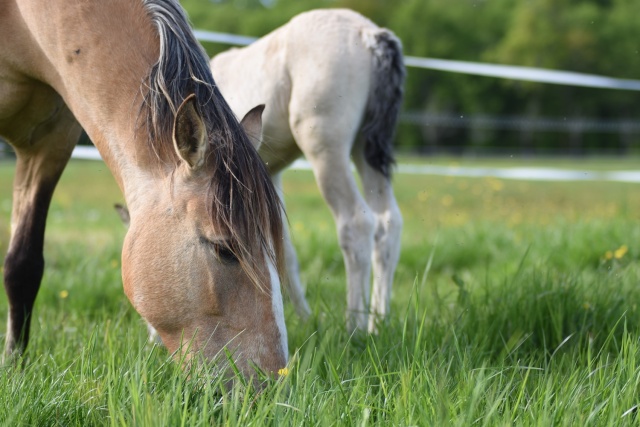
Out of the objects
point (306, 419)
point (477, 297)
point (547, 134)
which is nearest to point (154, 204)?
point (306, 419)

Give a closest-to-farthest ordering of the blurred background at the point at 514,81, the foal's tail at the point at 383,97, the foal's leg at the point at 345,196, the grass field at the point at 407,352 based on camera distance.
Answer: the grass field at the point at 407,352
the foal's leg at the point at 345,196
the foal's tail at the point at 383,97
the blurred background at the point at 514,81

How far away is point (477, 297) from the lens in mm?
3316

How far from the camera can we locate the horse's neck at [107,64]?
2.30 m

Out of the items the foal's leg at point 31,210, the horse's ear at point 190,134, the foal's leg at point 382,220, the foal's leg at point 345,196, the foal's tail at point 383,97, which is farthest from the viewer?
the foal's leg at point 382,220

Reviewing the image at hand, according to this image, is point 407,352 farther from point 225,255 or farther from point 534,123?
point 534,123

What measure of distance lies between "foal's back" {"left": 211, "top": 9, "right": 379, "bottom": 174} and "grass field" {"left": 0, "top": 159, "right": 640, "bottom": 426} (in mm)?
840

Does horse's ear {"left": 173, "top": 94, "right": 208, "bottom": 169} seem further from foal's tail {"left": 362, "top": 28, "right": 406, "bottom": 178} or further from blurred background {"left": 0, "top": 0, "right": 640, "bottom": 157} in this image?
blurred background {"left": 0, "top": 0, "right": 640, "bottom": 157}

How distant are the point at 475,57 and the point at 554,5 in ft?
23.1

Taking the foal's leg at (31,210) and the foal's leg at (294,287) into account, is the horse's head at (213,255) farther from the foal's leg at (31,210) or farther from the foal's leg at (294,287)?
the foal's leg at (294,287)

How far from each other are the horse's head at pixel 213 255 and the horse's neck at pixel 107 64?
0.71ft

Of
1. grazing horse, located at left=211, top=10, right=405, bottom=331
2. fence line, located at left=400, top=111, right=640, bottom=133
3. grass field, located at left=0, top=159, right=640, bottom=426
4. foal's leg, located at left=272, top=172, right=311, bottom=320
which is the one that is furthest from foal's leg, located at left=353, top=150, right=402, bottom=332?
→ fence line, located at left=400, top=111, right=640, bottom=133

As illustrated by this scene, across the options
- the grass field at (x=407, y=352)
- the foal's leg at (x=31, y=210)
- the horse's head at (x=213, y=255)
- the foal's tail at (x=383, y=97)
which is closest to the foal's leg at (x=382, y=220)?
the foal's tail at (x=383, y=97)

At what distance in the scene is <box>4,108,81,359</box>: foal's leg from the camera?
9.91 ft

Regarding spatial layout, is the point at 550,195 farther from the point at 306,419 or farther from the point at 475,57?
the point at 475,57
